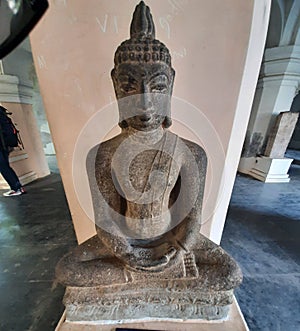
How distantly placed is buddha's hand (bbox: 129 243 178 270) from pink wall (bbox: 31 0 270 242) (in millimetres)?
559

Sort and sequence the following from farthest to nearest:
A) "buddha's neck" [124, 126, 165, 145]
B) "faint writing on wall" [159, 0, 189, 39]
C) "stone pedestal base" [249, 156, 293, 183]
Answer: "stone pedestal base" [249, 156, 293, 183] → "faint writing on wall" [159, 0, 189, 39] → "buddha's neck" [124, 126, 165, 145]

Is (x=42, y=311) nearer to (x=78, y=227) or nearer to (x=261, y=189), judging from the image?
(x=78, y=227)

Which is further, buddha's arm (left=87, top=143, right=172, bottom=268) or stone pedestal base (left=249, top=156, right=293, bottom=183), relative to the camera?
stone pedestal base (left=249, top=156, right=293, bottom=183)

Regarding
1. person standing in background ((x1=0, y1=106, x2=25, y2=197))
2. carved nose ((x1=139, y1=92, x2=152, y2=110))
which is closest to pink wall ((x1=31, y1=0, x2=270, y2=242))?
carved nose ((x1=139, y1=92, x2=152, y2=110))

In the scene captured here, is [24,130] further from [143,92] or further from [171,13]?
[143,92]

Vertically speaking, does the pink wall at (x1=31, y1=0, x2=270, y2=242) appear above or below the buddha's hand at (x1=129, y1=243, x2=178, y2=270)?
above

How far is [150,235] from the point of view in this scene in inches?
36.4

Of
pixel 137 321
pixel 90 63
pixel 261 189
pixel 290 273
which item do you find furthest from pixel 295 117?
pixel 137 321

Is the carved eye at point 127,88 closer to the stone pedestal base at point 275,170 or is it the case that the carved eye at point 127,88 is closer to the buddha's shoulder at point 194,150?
the buddha's shoulder at point 194,150

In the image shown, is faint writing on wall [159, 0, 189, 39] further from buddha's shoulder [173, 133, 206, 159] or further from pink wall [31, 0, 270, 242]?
buddha's shoulder [173, 133, 206, 159]

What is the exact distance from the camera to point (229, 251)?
179 centimetres

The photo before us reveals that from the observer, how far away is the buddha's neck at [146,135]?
33.4 inches

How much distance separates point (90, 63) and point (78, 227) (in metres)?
0.97

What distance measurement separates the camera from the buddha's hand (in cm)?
82
